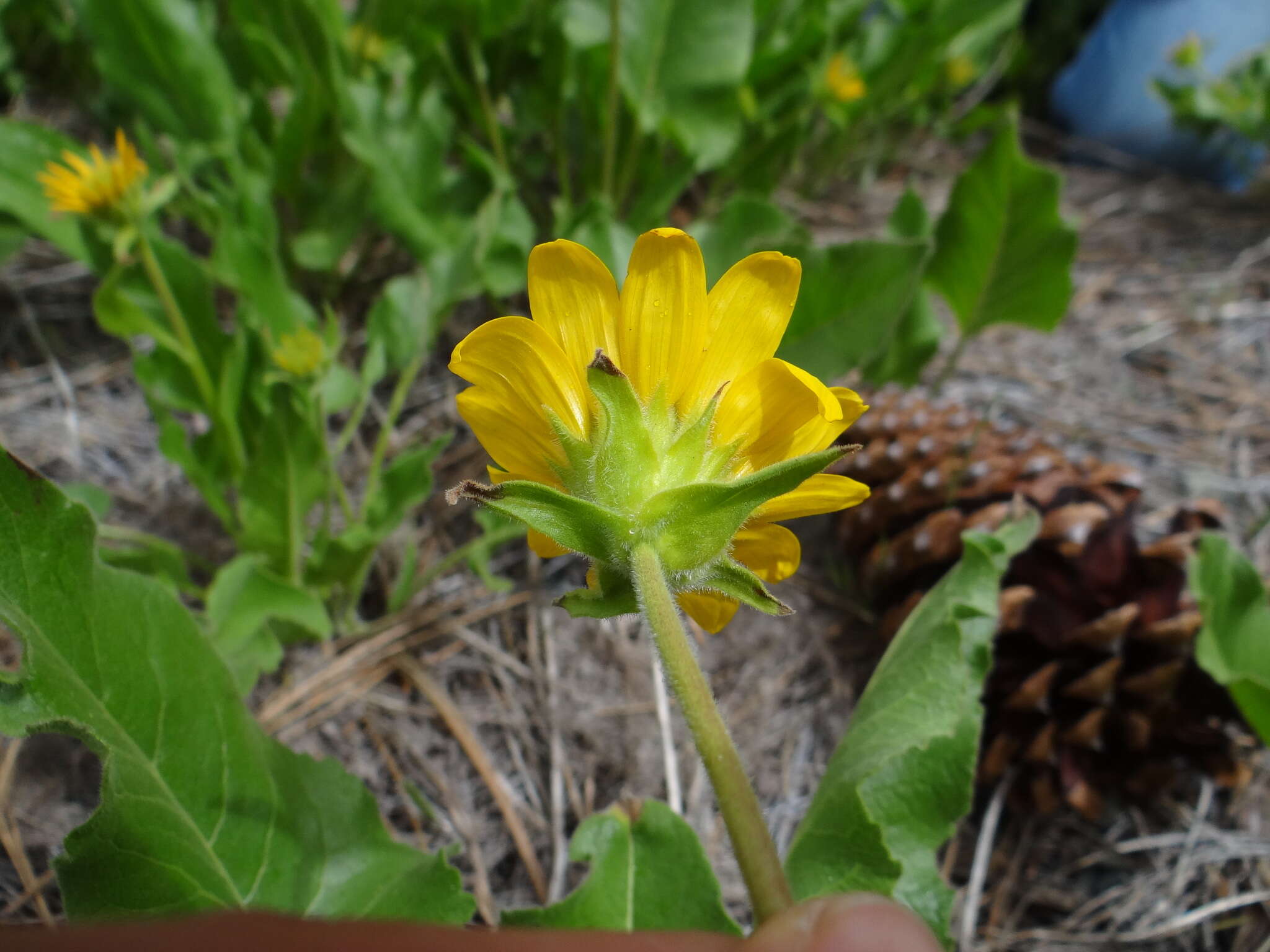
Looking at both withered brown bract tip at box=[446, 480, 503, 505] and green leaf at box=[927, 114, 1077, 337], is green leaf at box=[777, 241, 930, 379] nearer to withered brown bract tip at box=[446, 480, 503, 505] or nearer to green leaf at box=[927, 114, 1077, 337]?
green leaf at box=[927, 114, 1077, 337]

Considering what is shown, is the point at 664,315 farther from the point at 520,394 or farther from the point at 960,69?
the point at 960,69

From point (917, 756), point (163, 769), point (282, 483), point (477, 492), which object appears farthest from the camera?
point (282, 483)

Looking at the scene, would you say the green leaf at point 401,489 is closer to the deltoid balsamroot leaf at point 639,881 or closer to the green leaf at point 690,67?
the deltoid balsamroot leaf at point 639,881

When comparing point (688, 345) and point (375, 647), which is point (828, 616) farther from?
point (688, 345)

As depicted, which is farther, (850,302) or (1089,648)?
(850,302)

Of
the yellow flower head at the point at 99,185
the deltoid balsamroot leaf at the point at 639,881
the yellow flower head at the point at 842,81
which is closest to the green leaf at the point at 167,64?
the yellow flower head at the point at 99,185

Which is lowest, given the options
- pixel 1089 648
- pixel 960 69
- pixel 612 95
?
pixel 1089 648

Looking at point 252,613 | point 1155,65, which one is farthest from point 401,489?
point 1155,65
